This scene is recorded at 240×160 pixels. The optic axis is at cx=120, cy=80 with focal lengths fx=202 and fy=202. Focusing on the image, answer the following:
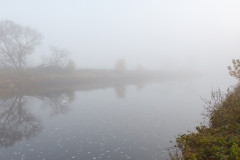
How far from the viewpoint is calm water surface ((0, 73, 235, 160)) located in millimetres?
11578

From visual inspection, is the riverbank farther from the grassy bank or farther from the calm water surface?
the grassy bank

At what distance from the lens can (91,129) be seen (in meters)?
15.5

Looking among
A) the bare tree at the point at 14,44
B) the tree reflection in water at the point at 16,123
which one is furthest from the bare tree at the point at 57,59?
the tree reflection in water at the point at 16,123

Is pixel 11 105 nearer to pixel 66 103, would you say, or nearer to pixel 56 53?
pixel 66 103

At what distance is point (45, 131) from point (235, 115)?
12475 mm

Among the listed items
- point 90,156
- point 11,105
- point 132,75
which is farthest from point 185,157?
point 132,75

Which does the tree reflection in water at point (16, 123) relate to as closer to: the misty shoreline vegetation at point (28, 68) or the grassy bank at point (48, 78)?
the misty shoreline vegetation at point (28, 68)

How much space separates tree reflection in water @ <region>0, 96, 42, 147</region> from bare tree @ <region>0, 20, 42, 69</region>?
23208 millimetres

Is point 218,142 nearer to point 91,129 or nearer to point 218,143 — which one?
point 218,143

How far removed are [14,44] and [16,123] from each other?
109 feet

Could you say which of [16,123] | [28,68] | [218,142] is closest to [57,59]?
[28,68]

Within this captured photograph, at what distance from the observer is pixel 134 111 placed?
69.3 feet

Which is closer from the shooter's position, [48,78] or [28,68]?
[48,78]

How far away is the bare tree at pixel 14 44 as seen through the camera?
44.1m
